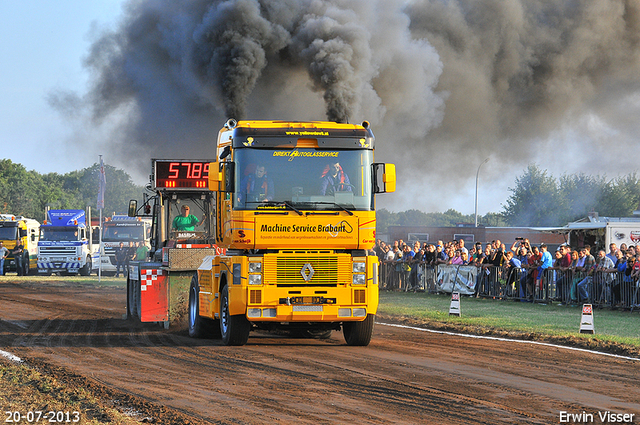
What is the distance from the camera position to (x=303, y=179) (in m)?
10.5

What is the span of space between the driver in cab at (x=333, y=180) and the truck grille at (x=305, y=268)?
911 mm

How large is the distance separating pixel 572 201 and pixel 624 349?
63792 millimetres

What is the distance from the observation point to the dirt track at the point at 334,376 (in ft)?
21.6

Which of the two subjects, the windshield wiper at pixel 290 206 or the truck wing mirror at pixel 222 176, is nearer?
the windshield wiper at pixel 290 206

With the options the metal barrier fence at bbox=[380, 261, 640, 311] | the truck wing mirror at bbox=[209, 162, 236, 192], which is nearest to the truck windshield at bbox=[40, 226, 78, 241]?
the metal barrier fence at bbox=[380, 261, 640, 311]

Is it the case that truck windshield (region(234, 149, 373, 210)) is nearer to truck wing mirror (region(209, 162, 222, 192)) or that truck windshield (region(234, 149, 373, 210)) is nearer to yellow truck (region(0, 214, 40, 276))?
truck wing mirror (region(209, 162, 222, 192))

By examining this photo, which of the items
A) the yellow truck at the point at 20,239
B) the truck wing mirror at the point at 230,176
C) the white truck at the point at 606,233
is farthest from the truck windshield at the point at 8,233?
the truck wing mirror at the point at 230,176

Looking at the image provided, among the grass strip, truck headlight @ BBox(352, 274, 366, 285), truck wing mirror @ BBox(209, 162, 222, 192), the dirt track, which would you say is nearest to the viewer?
the dirt track

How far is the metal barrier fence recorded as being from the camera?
17.3 m

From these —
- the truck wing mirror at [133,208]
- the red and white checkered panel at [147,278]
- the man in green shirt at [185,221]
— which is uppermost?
the truck wing mirror at [133,208]

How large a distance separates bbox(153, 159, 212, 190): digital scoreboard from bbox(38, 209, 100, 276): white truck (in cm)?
2383

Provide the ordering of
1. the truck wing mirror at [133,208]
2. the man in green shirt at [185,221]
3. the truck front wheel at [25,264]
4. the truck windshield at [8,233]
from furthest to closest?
the truck front wheel at [25,264], the truck windshield at [8,233], the truck wing mirror at [133,208], the man in green shirt at [185,221]

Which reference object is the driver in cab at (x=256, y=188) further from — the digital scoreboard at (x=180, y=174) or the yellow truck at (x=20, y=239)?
the yellow truck at (x=20, y=239)

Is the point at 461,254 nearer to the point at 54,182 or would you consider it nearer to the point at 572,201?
the point at 572,201
